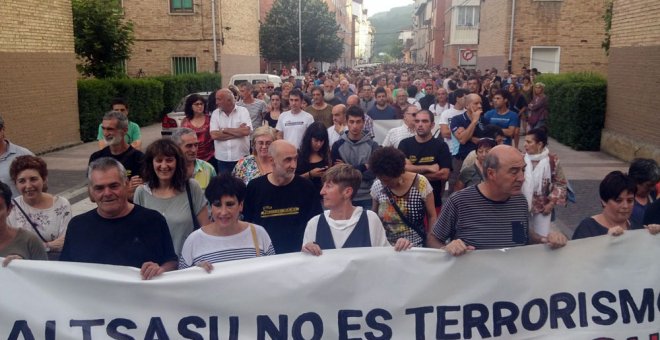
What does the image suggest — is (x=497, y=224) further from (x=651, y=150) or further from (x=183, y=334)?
(x=651, y=150)

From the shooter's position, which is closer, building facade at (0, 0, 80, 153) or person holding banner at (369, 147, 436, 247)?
person holding banner at (369, 147, 436, 247)

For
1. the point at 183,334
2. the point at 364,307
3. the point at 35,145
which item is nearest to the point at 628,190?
the point at 364,307

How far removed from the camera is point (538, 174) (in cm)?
650

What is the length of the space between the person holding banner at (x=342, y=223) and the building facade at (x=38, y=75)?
12588mm

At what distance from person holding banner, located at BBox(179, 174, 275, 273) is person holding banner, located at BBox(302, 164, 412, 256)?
0.38 m

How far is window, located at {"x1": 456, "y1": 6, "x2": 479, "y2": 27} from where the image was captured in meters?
59.4

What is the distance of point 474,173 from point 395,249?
300 cm

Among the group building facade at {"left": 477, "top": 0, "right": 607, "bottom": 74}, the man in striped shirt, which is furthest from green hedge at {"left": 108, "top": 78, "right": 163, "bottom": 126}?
the man in striped shirt

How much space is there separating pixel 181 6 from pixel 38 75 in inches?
681

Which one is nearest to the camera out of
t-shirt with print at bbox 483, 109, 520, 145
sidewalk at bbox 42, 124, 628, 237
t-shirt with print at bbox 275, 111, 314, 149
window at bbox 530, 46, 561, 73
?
t-shirt with print at bbox 275, 111, 314, 149

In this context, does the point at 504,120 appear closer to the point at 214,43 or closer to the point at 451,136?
the point at 451,136

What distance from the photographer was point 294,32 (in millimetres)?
53188

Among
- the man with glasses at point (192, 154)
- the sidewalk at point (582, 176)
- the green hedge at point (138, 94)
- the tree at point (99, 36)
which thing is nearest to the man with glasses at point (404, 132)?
the sidewalk at point (582, 176)

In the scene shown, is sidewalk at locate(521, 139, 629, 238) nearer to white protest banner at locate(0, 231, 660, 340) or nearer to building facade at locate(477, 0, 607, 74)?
white protest banner at locate(0, 231, 660, 340)
